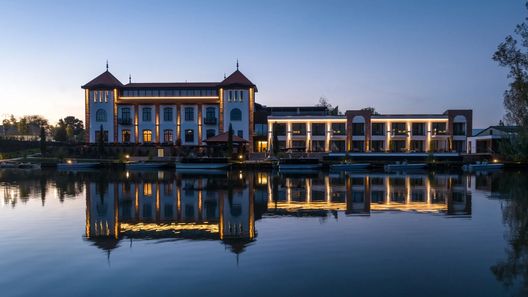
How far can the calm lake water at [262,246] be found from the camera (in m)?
10.7

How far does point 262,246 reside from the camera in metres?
14.8

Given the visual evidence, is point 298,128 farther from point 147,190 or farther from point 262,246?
point 262,246

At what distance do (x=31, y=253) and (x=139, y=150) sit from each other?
5909cm

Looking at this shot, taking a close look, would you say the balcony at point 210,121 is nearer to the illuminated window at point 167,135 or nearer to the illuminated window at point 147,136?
the illuminated window at point 167,135

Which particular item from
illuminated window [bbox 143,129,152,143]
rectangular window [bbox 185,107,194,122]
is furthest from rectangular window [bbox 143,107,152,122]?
rectangular window [bbox 185,107,194,122]

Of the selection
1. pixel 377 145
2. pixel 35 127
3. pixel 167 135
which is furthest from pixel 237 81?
pixel 35 127

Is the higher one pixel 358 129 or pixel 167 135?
pixel 358 129

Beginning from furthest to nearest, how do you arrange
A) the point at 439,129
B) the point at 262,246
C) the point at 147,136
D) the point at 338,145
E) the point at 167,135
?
the point at 338,145 < the point at 439,129 < the point at 147,136 < the point at 167,135 < the point at 262,246

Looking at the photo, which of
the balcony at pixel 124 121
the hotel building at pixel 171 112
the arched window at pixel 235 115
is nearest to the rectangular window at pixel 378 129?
Result: the hotel building at pixel 171 112

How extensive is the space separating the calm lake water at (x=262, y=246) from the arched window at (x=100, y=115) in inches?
1997

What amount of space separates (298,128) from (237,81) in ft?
50.4

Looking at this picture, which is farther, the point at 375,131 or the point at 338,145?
the point at 338,145

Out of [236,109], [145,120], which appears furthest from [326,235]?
[145,120]

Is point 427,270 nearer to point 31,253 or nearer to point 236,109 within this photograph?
point 31,253
